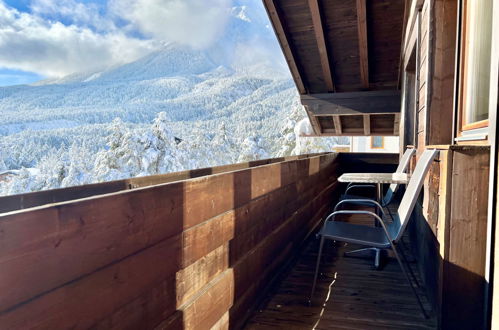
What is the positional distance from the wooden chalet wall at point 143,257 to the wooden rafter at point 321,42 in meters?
2.99

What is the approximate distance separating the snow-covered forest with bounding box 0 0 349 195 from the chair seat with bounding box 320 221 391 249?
7911 millimetres

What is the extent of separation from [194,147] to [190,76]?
23179 mm

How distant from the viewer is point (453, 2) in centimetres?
223

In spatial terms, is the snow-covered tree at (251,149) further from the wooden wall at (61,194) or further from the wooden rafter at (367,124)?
the wooden wall at (61,194)

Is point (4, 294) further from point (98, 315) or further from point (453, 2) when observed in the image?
point (453, 2)

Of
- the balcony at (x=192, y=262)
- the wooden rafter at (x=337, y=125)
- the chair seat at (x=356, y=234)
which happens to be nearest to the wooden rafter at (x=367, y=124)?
the wooden rafter at (x=337, y=125)

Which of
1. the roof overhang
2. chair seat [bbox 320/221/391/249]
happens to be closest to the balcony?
chair seat [bbox 320/221/391/249]

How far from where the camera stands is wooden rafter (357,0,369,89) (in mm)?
4267

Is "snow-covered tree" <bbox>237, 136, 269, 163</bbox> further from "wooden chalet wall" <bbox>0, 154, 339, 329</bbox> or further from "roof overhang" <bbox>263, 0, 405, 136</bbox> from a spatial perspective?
"wooden chalet wall" <bbox>0, 154, 339, 329</bbox>

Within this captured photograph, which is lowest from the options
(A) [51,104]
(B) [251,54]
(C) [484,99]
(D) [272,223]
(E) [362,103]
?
(D) [272,223]

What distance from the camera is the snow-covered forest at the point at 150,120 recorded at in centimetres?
2314

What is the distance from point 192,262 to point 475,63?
1.61 meters

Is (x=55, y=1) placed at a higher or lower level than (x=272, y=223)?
higher

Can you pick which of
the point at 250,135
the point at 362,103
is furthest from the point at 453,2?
the point at 250,135
